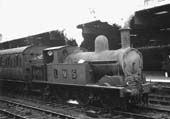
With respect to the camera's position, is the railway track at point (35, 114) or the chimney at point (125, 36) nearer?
the chimney at point (125, 36)

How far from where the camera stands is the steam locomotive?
8.59 m

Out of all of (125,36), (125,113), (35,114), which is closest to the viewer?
(125,113)

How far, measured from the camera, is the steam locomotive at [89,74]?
8594mm

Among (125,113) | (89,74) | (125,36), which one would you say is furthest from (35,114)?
(125,36)

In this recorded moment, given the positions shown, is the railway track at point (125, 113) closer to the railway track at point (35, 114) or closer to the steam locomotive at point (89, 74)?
the steam locomotive at point (89, 74)

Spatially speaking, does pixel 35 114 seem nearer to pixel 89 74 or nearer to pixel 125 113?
pixel 89 74

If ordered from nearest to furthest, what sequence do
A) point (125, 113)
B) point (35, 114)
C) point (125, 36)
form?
point (125, 113) → point (125, 36) → point (35, 114)

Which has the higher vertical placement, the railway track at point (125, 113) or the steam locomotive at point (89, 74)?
the steam locomotive at point (89, 74)

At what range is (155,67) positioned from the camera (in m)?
18.7

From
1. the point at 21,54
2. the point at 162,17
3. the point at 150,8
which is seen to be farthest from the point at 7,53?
the point at 162,17

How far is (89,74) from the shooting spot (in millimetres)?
9703

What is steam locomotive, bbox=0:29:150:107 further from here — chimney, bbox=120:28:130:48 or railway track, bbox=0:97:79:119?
railway track, bbox=0:97:79:119

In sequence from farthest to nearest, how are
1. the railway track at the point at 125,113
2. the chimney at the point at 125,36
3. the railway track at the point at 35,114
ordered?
the railway track at the point at 35,114, the chimney at the point at 125,36, the railway track at the point at 125,113

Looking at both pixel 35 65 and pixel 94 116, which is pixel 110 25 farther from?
pixel 94 116
